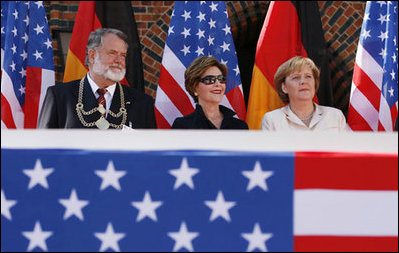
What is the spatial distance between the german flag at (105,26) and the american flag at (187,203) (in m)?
2.27

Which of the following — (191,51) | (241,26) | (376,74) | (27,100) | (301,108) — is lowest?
(301,108)

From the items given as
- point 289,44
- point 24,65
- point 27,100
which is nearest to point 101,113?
point 27,100

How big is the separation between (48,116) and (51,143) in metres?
1.23

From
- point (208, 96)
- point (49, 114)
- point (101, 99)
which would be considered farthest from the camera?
point (208, 96)

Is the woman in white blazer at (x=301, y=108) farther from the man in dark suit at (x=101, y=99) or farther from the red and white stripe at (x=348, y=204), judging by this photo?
the red and white stripe at (x=348, y=204)

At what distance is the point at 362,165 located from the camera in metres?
1.70

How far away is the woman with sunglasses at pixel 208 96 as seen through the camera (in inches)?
123

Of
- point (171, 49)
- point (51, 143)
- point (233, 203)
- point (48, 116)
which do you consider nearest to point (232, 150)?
point (233, 203)

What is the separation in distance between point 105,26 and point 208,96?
1.19m

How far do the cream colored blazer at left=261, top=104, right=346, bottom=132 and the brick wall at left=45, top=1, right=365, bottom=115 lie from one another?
1.92 m

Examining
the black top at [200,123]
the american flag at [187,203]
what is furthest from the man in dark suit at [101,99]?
the american flag at [187,203]

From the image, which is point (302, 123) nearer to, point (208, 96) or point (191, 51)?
point (208, 96)

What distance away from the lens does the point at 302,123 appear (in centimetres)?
317

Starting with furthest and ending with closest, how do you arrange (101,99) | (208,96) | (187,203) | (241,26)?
(241,26), (208,96), (101,99), (187,203)
